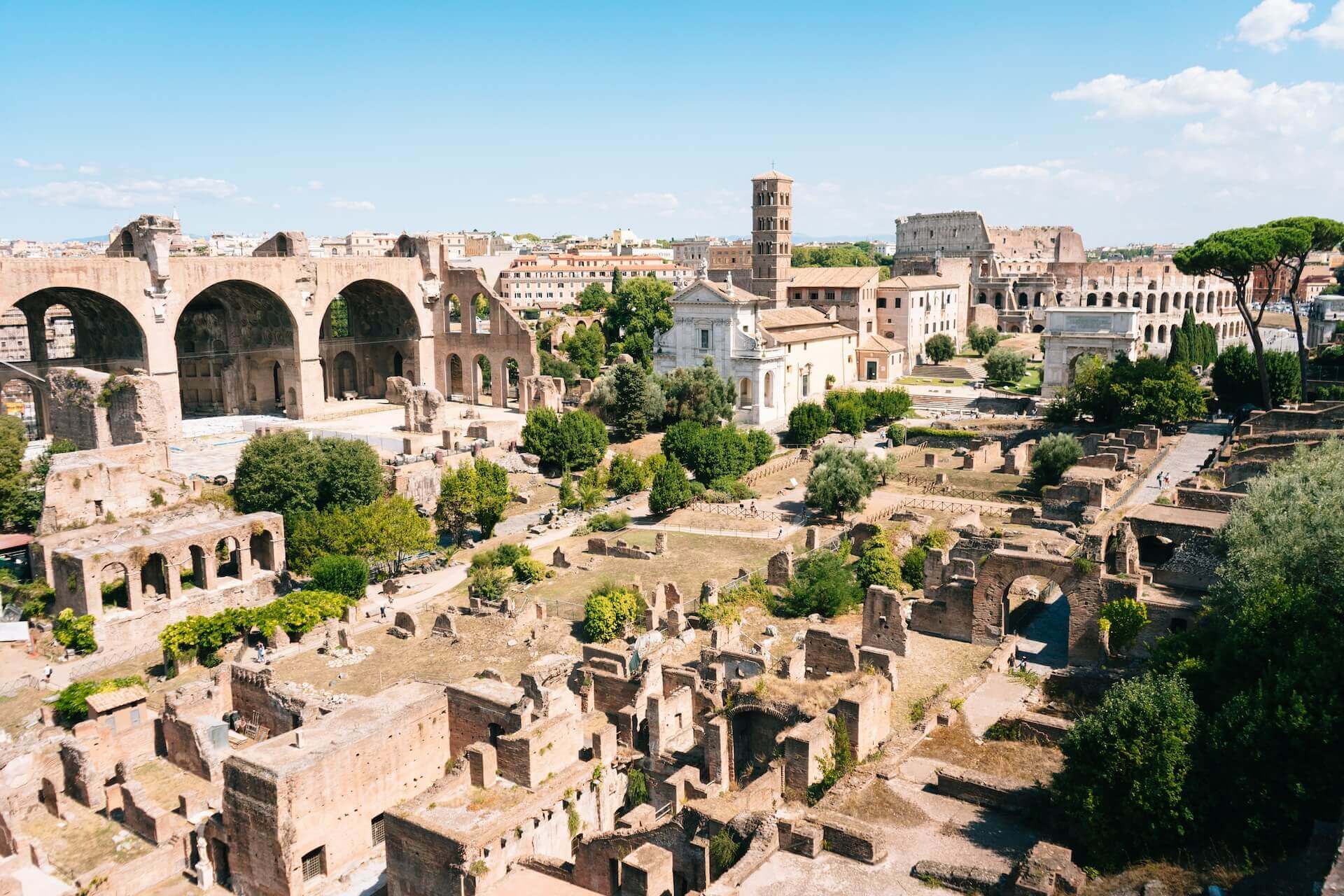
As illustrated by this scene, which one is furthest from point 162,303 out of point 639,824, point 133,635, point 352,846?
point 639,824

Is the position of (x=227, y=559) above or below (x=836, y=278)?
below

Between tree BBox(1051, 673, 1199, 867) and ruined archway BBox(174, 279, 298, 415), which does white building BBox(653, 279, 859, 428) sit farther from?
tree BBox(1051, 673, 1199, 867)

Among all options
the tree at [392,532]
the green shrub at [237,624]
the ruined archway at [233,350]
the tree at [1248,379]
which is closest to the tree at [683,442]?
the tree at [392,532]

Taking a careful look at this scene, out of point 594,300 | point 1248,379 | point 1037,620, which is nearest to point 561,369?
point 594,300

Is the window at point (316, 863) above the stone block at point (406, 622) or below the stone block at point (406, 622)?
below

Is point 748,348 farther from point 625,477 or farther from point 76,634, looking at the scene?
point 76,634

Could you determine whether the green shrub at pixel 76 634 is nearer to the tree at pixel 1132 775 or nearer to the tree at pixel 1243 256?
the tree at pixel 1132 775
